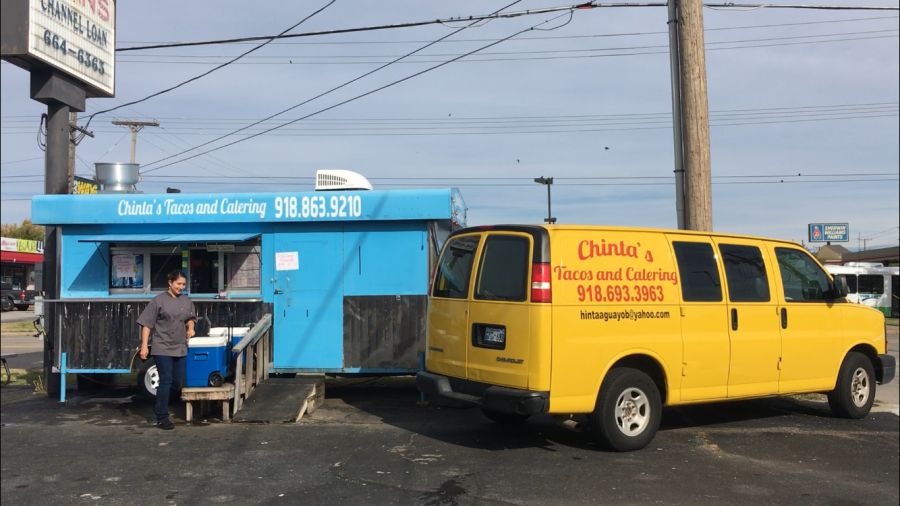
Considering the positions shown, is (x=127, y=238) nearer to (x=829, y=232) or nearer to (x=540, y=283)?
(x=540, y=283)

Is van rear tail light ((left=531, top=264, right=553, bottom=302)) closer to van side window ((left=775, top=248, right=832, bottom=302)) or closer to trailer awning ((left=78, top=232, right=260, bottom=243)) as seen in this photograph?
van side window ((left=775, top=248, right=832, bottom=302))

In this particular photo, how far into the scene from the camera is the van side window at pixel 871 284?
3169 cm


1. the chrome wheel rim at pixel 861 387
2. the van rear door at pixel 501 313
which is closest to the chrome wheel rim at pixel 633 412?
the van rear door at pixel 501 313

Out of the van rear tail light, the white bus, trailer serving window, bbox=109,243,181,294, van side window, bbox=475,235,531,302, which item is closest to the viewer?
the van rear tail light

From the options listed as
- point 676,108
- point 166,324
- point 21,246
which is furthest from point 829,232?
point 21,246

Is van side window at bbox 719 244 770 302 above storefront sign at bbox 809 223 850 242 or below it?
below

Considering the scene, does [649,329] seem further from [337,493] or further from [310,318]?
[310,318]

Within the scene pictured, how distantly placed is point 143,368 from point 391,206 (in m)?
4.19

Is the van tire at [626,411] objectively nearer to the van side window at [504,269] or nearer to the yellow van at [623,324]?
the yellow van at [623,324]

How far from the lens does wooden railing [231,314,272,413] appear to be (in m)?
8.65

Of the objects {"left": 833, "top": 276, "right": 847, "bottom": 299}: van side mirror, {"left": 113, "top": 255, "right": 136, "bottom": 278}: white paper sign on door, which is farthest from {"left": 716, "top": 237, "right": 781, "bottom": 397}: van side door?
{"left": 113, "top": 255, "right": 136, "bottom": 278}: white paper sign on door

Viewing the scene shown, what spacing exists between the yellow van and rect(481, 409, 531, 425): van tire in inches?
0.9

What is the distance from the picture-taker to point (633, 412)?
272 inches

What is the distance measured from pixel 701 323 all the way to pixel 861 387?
2.91 m
